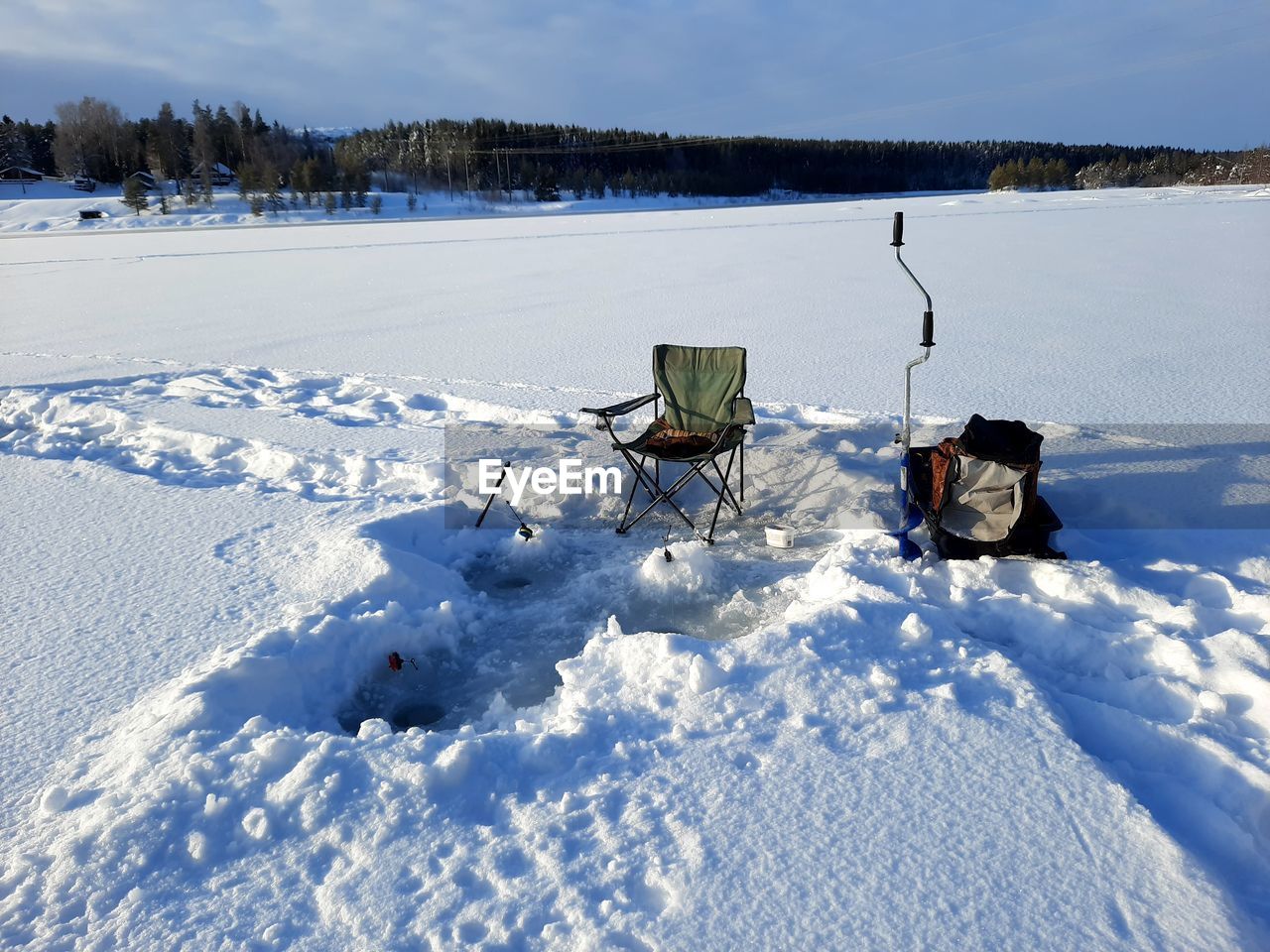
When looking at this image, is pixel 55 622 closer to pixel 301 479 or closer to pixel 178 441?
pixel 301 479

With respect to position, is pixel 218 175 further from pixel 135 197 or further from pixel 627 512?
pixel 627 512

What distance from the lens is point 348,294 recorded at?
35.0ft

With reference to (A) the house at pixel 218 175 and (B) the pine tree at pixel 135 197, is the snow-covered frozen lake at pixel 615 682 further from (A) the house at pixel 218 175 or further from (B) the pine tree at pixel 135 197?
(A) the house at pixel 218 175

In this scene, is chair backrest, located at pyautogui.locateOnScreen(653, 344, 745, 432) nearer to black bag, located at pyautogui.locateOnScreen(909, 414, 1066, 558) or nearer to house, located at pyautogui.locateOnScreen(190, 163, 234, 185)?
black bag, located at pyautogui.locateOnScreen(909, 414, 1066, 558)

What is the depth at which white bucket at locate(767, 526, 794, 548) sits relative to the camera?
3.28m

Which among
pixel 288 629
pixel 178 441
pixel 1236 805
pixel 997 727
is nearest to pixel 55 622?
pixel 288 629

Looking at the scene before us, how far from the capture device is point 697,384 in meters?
4.02

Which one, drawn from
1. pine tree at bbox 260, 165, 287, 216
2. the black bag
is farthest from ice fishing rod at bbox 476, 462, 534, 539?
pine tree at bbox 260, 165, 287, 216

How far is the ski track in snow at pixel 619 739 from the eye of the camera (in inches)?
60.9

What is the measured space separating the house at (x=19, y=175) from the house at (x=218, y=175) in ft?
32.0

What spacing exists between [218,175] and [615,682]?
68.1 meters

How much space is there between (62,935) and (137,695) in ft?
2.71

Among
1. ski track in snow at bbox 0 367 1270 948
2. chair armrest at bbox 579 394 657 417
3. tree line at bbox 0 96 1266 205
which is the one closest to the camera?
ski track in snow at bbox 0 367 1270 948

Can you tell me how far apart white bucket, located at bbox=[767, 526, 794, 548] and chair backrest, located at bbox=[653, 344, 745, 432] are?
0.78m
